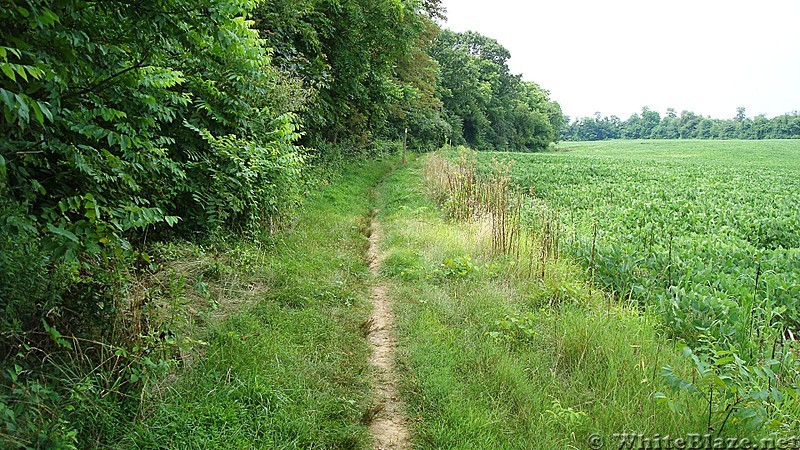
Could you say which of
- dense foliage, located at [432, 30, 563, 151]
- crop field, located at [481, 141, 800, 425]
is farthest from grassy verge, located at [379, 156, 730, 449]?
dense foliage, located at [432, 30, 563, 151]

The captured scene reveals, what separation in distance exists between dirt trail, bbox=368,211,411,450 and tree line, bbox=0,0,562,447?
1.86m

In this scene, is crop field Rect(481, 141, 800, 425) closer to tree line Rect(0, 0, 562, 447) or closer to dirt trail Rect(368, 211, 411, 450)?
dirt trail Rect(368, 211, 411, 450)

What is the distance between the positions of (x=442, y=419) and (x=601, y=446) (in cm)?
119

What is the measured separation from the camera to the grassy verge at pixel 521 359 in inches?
138

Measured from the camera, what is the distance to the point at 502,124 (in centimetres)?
5888

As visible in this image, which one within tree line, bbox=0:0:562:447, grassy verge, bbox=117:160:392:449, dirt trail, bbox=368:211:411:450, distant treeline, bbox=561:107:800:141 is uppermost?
distant treeline, bbox=561:107:800:141

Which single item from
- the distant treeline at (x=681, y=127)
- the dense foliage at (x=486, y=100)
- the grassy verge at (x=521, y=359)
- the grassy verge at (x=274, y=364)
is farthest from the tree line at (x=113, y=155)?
the distant treeline at (x=681, y=127)

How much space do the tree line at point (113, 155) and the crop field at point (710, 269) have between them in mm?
3989

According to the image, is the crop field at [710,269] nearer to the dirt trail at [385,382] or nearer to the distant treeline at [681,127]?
the dirt trail at [385,382]

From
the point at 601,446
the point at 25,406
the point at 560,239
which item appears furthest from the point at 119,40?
the point at 560,239

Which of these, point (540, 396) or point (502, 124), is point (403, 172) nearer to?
point (540, 396)

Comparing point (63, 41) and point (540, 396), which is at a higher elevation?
point (63, 41)

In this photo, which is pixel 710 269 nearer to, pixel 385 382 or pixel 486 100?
pixel 385 382

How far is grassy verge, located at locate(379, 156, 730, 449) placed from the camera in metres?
3.52
